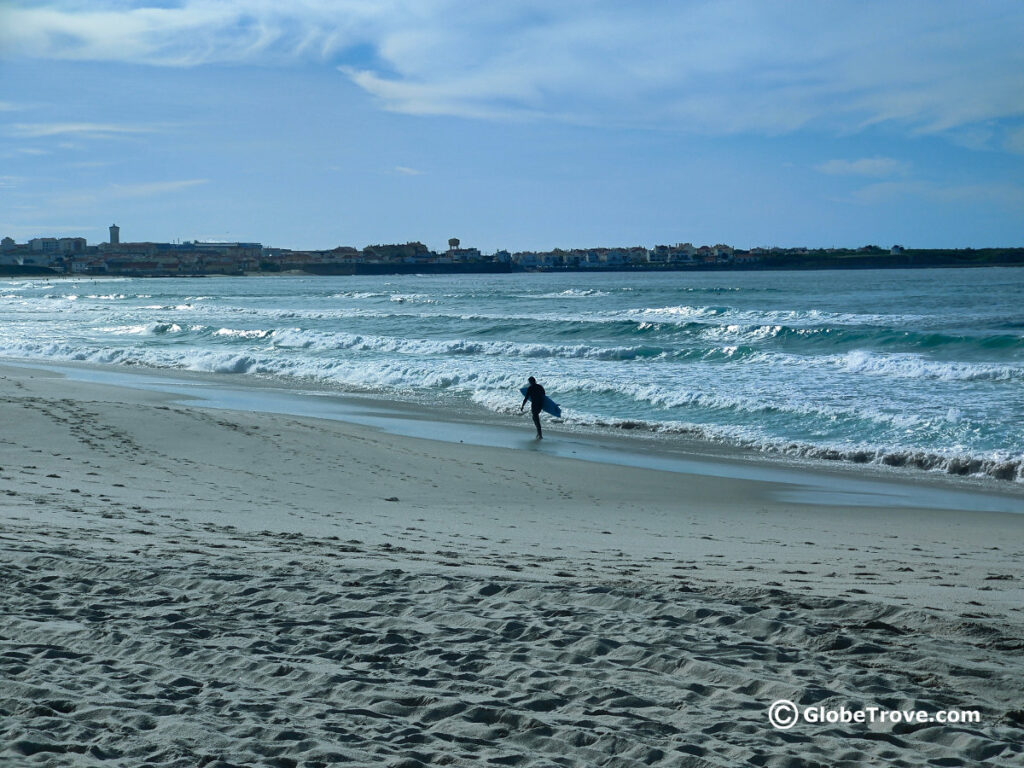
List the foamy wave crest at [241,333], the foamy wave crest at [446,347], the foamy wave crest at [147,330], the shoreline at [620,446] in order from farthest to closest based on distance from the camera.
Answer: the foamy wave crest at [147,330] < the foamy wave crest at [241,333] < the foamy wave crest at [446,347] < the shoreline at [620,446]

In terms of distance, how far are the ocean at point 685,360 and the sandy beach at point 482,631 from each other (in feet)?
21.3

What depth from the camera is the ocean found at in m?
16.4

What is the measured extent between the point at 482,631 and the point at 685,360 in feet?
77.3

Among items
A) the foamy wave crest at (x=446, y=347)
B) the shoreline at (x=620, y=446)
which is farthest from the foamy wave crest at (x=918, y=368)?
the shoreline at (x=620, y=446)

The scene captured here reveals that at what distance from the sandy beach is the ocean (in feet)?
21.3

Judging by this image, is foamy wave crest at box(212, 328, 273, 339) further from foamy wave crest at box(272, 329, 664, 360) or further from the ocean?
foamy wave crest at box(272, 329, 664, 360)

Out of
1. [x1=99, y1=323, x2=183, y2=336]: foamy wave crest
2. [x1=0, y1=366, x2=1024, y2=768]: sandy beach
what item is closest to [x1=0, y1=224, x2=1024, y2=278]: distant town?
[x1=99, y1=323, x2=183, y2=336]: foamy wave crest

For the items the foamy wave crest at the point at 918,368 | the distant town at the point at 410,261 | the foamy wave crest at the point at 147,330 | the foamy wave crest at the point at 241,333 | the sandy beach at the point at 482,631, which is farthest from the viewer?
the distant town at the point at 410,261

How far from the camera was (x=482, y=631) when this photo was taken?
5.18m

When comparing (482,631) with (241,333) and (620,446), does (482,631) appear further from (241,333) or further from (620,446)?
(241,333)

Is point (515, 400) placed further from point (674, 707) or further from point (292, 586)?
point (674, 707)

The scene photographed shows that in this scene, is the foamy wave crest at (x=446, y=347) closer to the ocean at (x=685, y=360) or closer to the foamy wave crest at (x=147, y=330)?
the ocean at (x=685, y=360)

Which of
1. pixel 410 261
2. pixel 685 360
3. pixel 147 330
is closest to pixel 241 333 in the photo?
pixel 147 330

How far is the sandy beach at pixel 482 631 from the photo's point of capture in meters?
3.86
